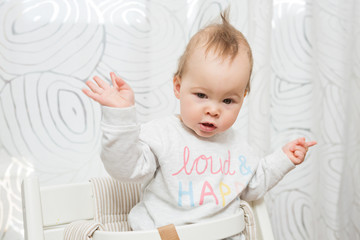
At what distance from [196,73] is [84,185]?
284 mm

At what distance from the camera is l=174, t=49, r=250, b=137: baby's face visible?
0.67 meters

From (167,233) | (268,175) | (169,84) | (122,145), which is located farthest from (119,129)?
(169,84)

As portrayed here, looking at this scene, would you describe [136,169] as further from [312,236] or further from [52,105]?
[312,236]

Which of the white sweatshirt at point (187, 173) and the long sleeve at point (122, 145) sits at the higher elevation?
the long sleeve at point (122, 145)

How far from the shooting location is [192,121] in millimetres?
695

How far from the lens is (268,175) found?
75 cm

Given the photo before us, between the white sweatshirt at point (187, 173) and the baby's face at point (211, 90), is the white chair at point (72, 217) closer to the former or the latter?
the white sweatshirt at point (187, 173)

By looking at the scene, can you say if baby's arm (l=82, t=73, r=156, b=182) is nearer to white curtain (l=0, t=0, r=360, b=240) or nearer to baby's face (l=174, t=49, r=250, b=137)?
baby's face (l=174, t=49, r=250, b=137)

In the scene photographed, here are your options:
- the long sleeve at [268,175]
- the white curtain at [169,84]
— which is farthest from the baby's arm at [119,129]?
the white curtain at [169,84]

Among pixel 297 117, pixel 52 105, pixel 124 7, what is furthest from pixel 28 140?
pixel 297 117

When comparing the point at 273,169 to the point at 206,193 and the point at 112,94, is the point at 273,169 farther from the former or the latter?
the point at 112,94

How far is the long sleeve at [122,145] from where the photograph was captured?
58 centimetres

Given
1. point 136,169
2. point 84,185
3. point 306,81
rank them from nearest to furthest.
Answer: point 136,169 < point 84,185 < point 306,81

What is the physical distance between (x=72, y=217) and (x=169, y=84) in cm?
40
